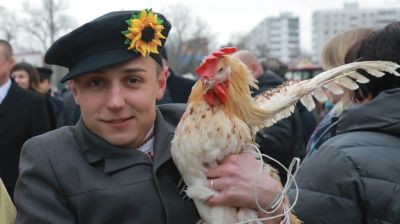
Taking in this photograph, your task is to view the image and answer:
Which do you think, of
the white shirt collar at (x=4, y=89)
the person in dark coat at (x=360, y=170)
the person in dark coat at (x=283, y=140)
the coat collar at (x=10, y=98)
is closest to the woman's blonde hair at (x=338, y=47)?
the person in dark coat at (x=283, y=140)

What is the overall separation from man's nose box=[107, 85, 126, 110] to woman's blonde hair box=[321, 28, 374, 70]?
223cm

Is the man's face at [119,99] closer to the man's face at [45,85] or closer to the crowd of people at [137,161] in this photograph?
the crowd of people at [137,161]

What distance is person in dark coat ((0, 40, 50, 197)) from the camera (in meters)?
4.30

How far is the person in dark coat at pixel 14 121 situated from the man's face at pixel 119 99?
2596 mm

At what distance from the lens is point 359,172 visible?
1924 mm

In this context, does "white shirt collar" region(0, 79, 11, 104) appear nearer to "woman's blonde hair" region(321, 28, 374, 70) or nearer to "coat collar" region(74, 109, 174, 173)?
"woman's blonde hair" region(321, 28, 374, 70)

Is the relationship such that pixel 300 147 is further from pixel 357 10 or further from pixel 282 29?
pixel 282 29

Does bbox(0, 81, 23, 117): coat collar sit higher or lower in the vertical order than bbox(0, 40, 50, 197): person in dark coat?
higher

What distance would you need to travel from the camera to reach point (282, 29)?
5443 inches

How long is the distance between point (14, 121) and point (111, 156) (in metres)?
2.84

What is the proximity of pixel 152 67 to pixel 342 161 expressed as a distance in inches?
32.2

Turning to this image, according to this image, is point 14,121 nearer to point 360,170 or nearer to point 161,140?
point 161,140

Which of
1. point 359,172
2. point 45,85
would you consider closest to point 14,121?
point 359,172

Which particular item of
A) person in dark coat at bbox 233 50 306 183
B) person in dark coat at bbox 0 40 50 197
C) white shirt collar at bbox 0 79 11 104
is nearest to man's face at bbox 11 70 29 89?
person in dark coat at bbox 0 40 50 197
